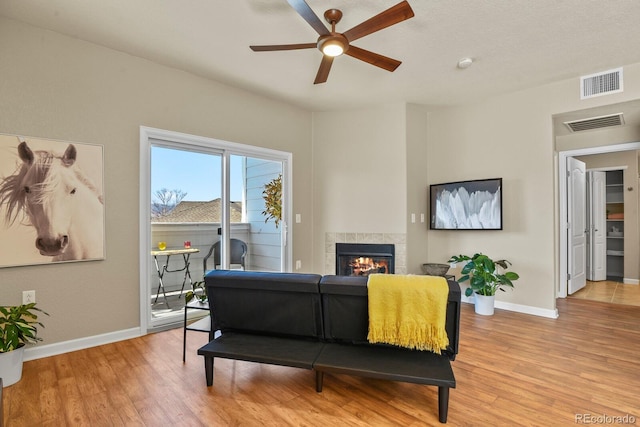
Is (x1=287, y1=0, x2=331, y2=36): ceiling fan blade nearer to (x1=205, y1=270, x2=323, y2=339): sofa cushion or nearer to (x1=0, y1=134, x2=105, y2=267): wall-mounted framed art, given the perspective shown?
(x1=205, y1=270, x2=323, y2=339): sofa cushion

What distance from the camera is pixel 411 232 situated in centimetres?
452

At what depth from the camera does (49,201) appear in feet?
9.19

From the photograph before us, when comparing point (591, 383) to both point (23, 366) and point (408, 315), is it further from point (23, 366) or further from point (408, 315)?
point (23, 366)

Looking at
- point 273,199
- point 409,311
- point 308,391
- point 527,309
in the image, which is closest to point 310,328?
point 308,391

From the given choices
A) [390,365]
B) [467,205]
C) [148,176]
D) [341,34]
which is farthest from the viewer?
[467,205]

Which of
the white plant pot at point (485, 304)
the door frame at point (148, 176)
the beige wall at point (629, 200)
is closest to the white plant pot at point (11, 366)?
the door frame at point (148, 176)

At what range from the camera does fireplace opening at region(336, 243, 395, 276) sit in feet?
14.8

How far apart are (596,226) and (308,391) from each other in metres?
6.14

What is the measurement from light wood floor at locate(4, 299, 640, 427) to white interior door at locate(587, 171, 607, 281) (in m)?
3.27

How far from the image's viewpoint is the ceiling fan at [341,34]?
204cm

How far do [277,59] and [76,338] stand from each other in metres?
3.30

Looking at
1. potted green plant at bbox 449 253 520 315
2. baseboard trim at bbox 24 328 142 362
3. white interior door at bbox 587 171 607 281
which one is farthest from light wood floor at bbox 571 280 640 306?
baseboard trim at bbox 24 328 142 362

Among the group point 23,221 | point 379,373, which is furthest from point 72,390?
point 379,373

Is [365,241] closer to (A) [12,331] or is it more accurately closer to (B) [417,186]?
(B) [417,186]
